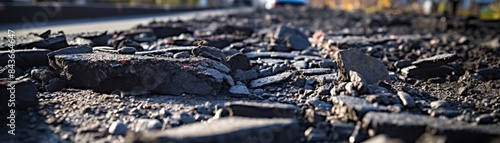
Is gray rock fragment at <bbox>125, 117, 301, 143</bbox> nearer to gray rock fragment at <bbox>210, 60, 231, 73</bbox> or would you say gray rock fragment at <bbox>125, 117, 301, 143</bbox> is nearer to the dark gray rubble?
the dark gray rubble

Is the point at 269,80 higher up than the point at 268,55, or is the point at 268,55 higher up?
the point at 268,55

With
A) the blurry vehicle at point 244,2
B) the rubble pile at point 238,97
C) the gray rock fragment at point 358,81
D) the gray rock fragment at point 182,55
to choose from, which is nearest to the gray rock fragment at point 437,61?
the rubble pile at point 238,97

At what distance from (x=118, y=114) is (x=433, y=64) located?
9.31 feet

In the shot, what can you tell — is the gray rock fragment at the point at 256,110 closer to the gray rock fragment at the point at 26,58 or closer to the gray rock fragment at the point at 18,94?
the gray rock fragment at the point at 18,94

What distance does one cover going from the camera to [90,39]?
471 centimetres

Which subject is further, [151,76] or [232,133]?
[151,76]

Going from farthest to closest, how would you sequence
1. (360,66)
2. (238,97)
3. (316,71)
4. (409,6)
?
1. (409,6)
2. (316,71)
3. (360,66)
4. (238,97)

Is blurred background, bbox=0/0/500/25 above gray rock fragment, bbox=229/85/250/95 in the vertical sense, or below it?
above

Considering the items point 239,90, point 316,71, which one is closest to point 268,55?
point 316,71

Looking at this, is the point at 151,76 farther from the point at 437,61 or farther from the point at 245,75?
the point at 437,61

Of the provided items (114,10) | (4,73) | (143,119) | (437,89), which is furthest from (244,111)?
(114,10)

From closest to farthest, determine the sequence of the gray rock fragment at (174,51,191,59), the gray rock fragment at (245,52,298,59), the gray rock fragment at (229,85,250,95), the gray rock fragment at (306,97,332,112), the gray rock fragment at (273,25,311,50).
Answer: the gray rock fragment at (306,97,332,112) < the gray rock fragment at (229,85,250,95) < the gray rock fragment at (174,51,191,59) < the gray rock fragment at (245,52,298,59) < the gray rock fragment at (273,25,311,50)

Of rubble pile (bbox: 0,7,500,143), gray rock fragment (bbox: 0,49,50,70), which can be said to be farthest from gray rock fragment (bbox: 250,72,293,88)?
gray rock fragment (bbox: 0,49,50,70)

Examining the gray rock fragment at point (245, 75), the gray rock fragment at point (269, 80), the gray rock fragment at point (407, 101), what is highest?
the gray rock fragment at point (245, 75)
